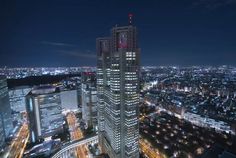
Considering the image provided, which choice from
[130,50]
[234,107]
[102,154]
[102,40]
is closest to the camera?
[130,50]

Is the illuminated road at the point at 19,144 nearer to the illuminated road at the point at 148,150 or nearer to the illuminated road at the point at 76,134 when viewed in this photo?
the illuminated road at the point at 76,134

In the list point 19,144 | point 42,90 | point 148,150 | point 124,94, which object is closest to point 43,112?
point 42,90

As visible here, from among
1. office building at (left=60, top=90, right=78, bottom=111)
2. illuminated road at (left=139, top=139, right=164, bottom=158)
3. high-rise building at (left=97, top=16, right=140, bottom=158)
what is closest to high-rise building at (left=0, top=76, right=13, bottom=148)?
office building at (left=60, top=90, right=78, bottom=111)

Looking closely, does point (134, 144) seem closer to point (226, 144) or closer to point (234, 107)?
point (226, 144)

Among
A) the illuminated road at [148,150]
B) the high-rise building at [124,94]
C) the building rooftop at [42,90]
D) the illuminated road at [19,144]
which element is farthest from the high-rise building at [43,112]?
the illuminated road at [148,150]

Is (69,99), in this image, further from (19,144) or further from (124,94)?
(124,94)

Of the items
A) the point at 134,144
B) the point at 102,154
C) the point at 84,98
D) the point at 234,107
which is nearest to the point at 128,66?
the point at 134,144

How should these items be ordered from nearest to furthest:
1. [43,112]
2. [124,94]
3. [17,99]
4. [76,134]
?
[124,94], [43,112], [76,134], [17,99]
